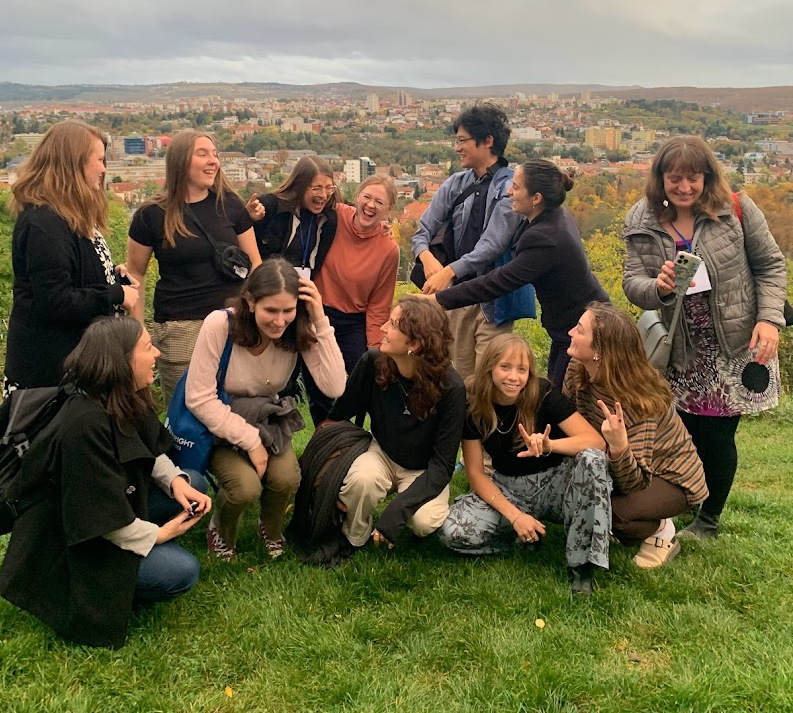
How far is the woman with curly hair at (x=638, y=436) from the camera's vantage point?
12.3 feet

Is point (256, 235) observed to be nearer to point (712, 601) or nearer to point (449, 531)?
point (449, 531)

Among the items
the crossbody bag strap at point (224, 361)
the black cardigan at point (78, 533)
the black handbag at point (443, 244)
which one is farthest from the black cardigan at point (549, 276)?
the black cardigan at point (78, 533)

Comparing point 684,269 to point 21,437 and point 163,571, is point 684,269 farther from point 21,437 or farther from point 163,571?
point 21,437

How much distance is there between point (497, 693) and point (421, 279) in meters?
3.08

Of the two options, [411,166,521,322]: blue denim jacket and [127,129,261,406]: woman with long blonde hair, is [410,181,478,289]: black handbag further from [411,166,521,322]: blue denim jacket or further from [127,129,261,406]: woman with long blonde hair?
[127,129,261,406]: woman with long blonde hair

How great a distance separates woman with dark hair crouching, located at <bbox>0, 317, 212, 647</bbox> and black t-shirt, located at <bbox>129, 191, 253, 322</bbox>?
3.88ft

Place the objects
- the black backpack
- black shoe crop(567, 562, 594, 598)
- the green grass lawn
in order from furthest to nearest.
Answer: black shoe crop(567, 562, 594, 598) → the black backpack → the green grass lawn

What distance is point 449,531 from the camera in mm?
3912

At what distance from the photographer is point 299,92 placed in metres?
150

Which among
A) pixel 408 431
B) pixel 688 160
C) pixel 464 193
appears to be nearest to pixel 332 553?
pixel 408 431

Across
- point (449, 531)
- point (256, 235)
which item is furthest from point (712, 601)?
point (256, 235)

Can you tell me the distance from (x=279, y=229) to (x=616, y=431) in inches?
101

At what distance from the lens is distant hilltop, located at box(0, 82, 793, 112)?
11794cm

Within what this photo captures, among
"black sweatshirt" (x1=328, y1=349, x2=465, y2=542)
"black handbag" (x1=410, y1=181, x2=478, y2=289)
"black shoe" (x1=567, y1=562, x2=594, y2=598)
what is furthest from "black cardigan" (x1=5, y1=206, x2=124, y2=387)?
"black shoe" (x1=567, y1=562, x2=594, y2=598)
